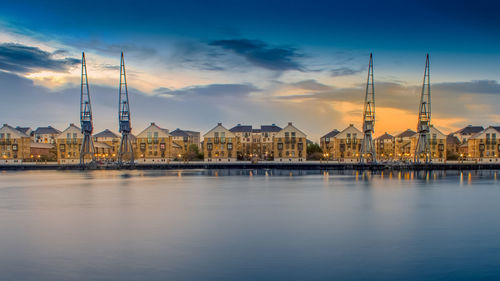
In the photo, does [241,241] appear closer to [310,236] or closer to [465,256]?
[310,236]

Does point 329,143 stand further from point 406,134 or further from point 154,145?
point 154,145

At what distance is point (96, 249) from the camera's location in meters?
16.9

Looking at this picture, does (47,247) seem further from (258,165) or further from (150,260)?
(258,165)

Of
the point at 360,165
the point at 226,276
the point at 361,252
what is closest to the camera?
the point at 226,276

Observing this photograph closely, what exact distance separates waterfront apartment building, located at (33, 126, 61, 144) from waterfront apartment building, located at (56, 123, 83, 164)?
32381 millimetres

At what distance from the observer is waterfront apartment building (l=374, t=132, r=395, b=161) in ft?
425

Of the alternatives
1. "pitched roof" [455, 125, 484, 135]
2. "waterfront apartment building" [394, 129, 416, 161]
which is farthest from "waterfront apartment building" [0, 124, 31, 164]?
"pitched roof" [455, 125, 484, 135]

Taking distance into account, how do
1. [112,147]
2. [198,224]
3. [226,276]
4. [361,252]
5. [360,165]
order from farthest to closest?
[112,147], [360,165], [198,224], [361,252], [226,276]

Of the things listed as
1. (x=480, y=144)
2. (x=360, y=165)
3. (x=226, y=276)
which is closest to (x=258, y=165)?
(x=360, y=165)

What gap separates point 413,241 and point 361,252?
3210 mm

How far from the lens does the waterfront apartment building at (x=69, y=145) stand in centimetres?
9100

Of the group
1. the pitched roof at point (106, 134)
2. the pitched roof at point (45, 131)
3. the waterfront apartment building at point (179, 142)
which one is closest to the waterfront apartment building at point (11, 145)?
the pitched roof at point (106, 134)

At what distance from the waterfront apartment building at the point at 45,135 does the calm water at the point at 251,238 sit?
96177 mm

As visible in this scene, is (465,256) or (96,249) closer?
(465,256)
